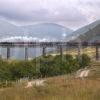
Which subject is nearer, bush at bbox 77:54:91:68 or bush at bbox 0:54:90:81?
bush at bbox 0:54:90:81

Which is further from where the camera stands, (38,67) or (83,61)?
(83,61)

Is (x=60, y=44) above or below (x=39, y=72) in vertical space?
above

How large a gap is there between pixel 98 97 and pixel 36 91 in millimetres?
4383

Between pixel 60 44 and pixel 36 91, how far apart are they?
160606 millimetres

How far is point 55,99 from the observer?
52.6ft

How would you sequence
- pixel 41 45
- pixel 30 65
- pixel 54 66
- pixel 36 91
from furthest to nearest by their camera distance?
pixel 41 45 < pixel 54 66 < pixel 30 65 < pixel 36 91

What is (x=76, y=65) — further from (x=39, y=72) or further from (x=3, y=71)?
(x=3, y=71)

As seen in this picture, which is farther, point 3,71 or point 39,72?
point 39,72

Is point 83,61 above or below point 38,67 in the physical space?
above

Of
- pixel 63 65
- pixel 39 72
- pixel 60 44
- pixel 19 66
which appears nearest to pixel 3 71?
pixel 19 66

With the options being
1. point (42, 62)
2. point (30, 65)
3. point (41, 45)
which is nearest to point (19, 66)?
point (30, 65)

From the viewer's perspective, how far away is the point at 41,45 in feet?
576

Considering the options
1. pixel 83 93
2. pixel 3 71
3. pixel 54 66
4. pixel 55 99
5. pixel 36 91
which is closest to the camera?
pixel 55 99

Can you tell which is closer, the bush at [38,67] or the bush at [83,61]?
the bush at [38,67]
